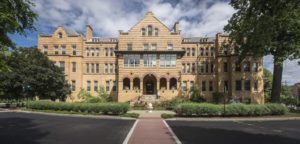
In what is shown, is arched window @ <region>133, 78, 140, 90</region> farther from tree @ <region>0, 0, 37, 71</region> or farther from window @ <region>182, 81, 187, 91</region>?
tree @ <region>0, 0, 37, 71</region>

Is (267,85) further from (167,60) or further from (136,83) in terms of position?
(136,83)

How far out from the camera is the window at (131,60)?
150 ft

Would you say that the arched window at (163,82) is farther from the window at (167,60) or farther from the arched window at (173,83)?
the window at (167,60)

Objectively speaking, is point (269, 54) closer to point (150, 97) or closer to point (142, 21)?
point (150, 97)

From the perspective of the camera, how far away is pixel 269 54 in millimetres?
32594

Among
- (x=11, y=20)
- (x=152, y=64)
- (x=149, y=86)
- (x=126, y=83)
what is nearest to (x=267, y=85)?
(x=149, y=86)

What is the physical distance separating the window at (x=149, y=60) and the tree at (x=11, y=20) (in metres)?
34.4

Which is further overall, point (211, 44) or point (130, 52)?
point (211, 44)

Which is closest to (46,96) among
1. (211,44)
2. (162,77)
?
(162,77)

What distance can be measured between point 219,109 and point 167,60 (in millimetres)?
20540

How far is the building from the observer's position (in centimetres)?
4541

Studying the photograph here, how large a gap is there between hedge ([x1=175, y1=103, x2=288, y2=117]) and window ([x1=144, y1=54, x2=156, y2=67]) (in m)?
19.2

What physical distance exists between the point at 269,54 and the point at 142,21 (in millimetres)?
22507

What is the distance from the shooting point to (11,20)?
8852 mm
